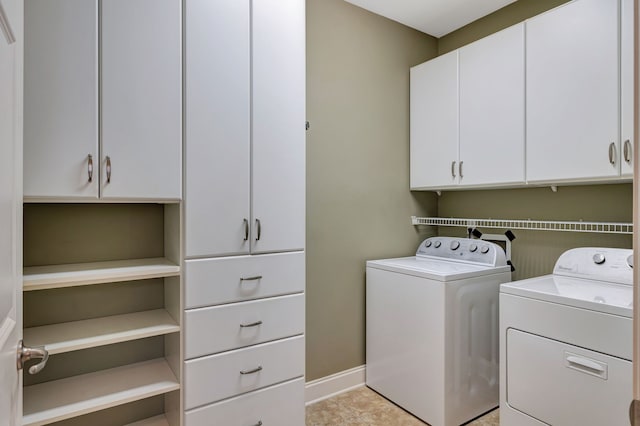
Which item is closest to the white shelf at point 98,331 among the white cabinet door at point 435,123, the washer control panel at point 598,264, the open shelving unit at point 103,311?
the open shelving unit at point 103,311

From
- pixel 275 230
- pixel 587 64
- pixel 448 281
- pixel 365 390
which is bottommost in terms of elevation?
pixel 365 390

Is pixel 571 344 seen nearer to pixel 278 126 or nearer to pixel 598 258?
pixel 598 258

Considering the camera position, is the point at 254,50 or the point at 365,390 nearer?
the point at 254,50

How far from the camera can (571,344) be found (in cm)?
162

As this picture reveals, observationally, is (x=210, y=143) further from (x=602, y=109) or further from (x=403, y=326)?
(x=602, y=109)

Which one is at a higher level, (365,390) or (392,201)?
(392,201)

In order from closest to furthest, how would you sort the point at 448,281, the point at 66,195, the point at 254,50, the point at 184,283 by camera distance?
the point at 66,195
the point at 184,283
the point at 254,50
the point at 448,281

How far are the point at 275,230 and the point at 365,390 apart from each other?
1454 millimetres

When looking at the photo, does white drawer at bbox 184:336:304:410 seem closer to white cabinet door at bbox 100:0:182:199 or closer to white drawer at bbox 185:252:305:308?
white drawer at bbox 185:252:305:308

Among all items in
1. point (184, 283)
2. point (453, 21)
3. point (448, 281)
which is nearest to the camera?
point (184, 283)

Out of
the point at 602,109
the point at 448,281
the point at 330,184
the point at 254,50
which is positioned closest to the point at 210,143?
the point at 254,50

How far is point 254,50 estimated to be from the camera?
173 centimetres

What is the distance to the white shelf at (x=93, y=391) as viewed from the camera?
1.37 meters

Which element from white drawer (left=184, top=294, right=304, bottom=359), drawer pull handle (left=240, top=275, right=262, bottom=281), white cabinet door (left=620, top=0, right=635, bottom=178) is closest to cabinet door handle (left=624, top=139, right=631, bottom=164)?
white cabinet door (left=620, top=0, right=635, bottom=178)
